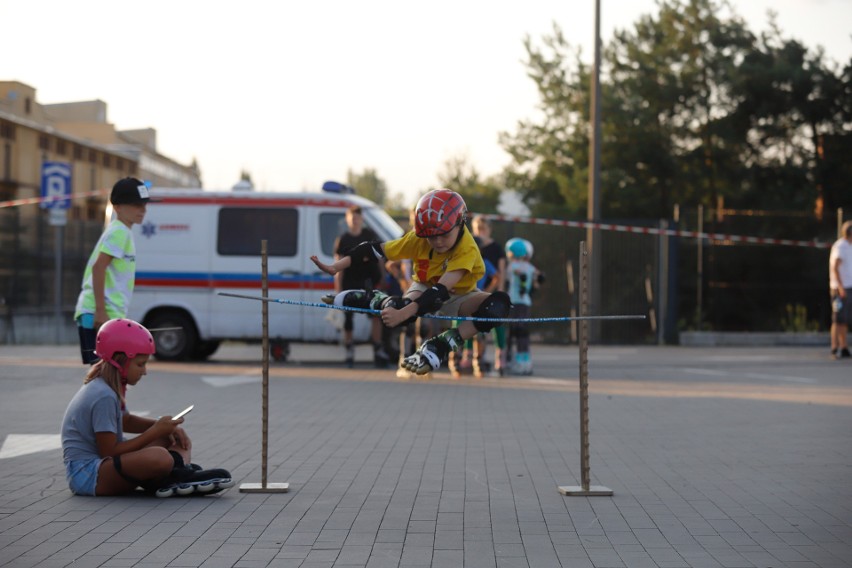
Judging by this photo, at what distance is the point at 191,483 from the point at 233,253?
10.9 meters

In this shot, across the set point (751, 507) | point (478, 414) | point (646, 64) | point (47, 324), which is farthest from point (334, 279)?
point (646, 64)

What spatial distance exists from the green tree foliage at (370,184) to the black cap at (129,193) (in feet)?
212

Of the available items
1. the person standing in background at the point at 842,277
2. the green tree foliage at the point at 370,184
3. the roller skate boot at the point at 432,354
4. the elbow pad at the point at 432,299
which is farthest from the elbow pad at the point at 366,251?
the green tree foliage at the point at 370,184

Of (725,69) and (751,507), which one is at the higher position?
(725,69)

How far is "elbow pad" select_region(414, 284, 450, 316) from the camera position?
6.86 meters

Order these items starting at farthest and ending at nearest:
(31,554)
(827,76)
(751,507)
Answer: (827,76)
(751,507)
(31,554)

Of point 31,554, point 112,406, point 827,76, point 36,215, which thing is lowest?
point 31,554

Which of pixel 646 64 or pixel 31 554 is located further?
pixel 646 64

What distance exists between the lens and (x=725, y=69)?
36.1 metres

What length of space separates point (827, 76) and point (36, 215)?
76.1 ft

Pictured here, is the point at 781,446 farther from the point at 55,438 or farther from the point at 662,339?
the point at 662,339

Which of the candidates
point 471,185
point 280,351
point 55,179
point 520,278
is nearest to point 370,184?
point 471,185

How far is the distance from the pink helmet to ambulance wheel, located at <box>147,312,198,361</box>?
11.0 m

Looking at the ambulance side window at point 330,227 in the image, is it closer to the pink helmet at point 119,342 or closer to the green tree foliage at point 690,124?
the pink helmet at point 119,342
